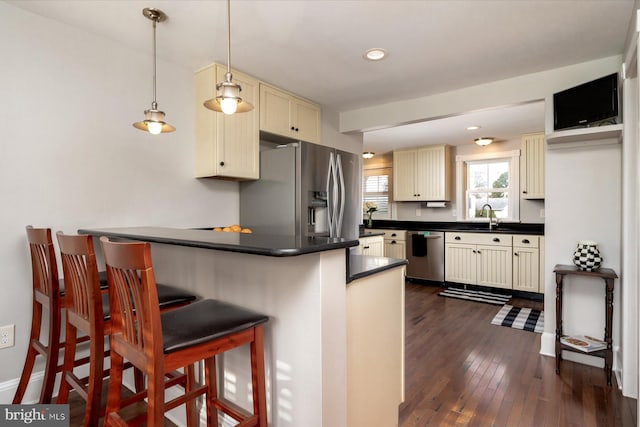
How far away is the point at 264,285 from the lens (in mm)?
1453

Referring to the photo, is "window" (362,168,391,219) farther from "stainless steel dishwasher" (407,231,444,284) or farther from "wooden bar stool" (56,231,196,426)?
"wooden bar stool" (56,231,196,426)

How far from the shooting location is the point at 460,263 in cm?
516

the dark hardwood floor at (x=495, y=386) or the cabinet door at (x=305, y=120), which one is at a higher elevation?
the cabinet door at (x=305, y=120)

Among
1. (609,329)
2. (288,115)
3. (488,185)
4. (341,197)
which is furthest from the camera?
(488,185)

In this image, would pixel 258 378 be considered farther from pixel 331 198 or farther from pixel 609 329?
pixel 609 329

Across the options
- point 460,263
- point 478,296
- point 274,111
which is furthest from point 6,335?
point 460,263

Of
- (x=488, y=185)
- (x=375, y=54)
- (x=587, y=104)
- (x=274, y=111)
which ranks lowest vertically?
(x=488, y=185)

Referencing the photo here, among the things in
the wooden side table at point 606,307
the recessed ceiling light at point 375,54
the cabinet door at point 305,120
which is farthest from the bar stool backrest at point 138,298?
the wooden side table at point 606,307

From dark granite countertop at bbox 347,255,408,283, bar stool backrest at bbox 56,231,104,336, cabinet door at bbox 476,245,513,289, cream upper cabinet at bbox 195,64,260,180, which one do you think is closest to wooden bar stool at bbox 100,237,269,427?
bar stool backrest at bbox 56,231,104,336

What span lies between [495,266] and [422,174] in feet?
6.01

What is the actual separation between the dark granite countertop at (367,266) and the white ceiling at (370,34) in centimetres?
140

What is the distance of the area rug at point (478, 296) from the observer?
4500mm

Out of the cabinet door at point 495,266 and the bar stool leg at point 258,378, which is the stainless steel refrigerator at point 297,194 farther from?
the cabinet door at point 495,266

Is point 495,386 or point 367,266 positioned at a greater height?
point 367,266
